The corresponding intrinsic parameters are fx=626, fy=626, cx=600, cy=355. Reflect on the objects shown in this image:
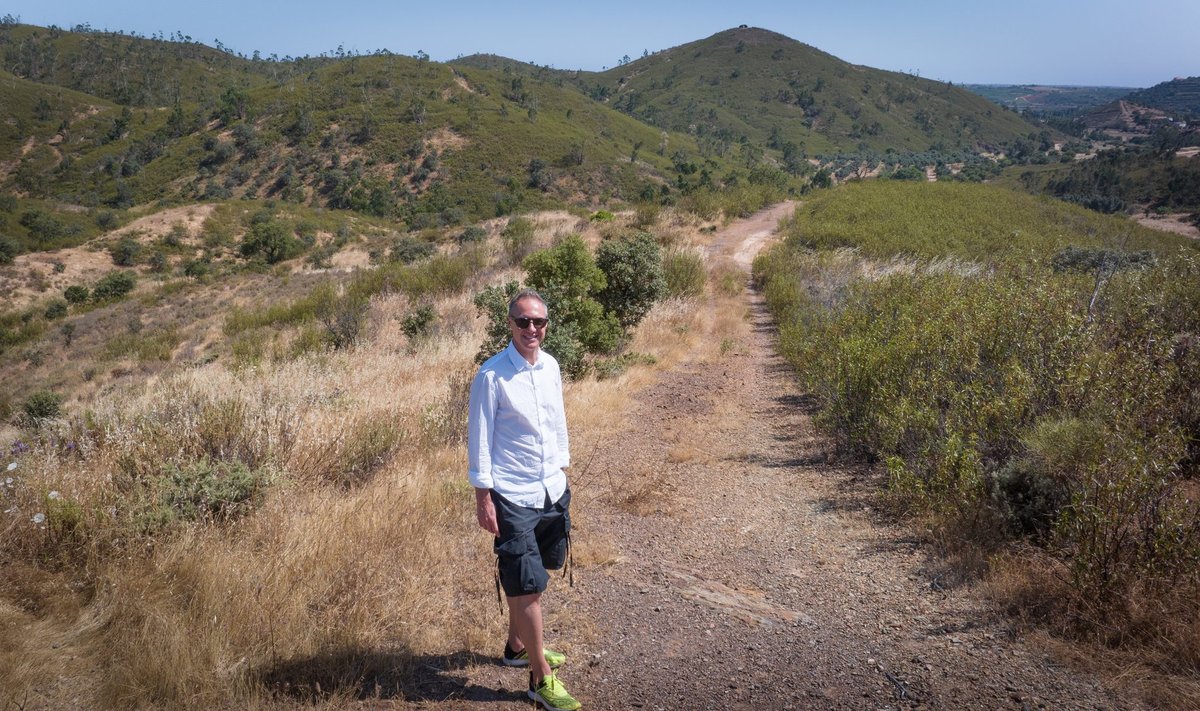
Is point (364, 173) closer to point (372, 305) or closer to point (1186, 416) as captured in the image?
point (372, 305)

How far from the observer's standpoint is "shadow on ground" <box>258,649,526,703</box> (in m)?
2.41

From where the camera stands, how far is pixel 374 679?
2512 millimetres

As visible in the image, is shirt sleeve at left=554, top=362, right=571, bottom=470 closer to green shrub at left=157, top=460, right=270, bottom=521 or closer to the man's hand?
the man's hand

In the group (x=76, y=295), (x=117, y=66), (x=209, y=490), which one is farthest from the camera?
(x=117, y=66)

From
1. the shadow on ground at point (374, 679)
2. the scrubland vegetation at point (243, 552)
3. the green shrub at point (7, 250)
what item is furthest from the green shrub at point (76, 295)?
the shadow on ground at point (374, 679)

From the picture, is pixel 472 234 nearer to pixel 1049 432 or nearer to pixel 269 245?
pixel 269 245

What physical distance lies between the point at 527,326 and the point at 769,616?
1976mm

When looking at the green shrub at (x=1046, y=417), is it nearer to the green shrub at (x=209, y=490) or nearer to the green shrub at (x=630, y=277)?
the green shrub at (x=630, y=277)

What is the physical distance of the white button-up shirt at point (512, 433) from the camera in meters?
2.28

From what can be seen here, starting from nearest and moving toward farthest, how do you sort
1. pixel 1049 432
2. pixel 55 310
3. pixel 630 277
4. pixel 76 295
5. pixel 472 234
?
pixel 1049 432 < pixel 630 277 < pixel 55 310 < pixel 472 234 < pixel 76 295

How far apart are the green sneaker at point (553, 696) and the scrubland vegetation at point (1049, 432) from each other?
2217mm

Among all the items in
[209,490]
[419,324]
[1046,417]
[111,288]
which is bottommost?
[1046,417]

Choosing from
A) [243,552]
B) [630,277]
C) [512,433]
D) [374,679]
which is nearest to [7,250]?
[630,277]

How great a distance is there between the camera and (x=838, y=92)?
127 m
